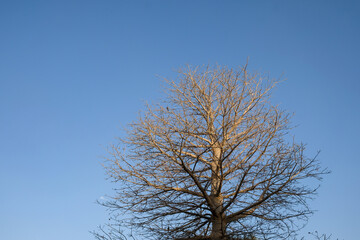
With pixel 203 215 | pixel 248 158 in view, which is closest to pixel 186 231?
pixel 203 215

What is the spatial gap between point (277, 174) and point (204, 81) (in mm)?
3475

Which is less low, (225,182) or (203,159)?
(203,159)

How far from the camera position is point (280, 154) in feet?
25.5

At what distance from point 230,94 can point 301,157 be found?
237cm

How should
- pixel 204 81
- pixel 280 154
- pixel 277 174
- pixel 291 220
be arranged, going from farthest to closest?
pixel 204 81, pixel 280 154, pixel 291 220, pixel 277 174

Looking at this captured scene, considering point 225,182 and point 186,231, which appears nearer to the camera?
point 186,231

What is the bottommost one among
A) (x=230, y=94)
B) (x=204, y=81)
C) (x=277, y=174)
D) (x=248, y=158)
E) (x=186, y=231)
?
(x=186, y=231)

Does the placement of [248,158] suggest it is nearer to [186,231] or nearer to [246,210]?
[246,210]

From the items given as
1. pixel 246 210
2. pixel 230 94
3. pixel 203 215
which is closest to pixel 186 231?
pixel 203 215

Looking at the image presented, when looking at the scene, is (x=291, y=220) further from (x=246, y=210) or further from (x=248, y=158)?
(x=248, y=158)

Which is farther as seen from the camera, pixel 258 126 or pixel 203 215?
pixel 258 126

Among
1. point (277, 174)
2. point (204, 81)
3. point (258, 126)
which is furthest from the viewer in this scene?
point (204, 81)

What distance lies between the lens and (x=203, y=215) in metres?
7.25

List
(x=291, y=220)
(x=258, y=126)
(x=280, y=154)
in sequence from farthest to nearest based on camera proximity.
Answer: (x=258, y=126) < (x=280, y=154) < (x=291, y=220)
